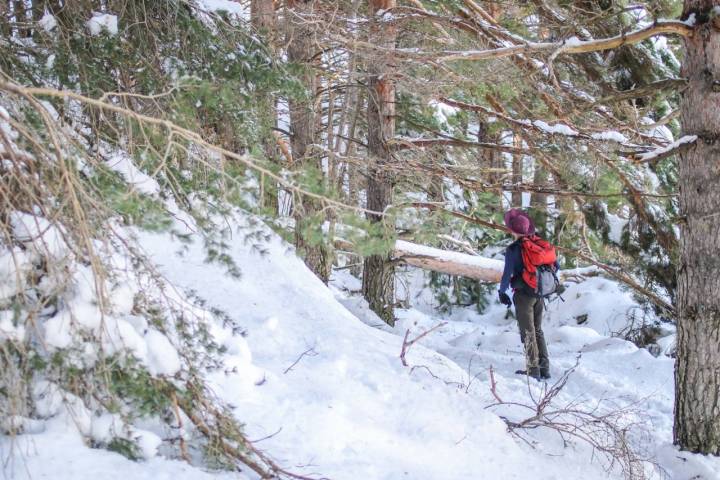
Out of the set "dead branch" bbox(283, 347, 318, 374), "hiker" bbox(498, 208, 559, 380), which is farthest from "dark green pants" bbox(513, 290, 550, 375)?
"dead branch" bbox(283, 347, 318, 374)

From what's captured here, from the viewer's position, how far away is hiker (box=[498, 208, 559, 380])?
674 centimetres

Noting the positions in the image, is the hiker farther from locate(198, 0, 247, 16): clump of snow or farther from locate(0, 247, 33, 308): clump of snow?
locate(0, 247, 33, 308): clump of snow

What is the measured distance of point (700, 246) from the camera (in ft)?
16.6

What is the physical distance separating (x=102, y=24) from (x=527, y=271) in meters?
4.45

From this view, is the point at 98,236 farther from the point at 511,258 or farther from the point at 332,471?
the point at 511,258

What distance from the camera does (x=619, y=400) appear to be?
6852mm

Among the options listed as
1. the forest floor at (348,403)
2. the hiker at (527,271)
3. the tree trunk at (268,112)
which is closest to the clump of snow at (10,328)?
the forest floor at (348,403)

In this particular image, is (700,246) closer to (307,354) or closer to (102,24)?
(307,354)

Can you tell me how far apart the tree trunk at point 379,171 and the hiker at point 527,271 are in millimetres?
1582

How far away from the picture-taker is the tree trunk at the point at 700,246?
4.96 m

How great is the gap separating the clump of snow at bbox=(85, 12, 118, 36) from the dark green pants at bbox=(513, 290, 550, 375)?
4490mm

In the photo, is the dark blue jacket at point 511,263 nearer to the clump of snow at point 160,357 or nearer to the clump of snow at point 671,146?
the clump of snow at point 671,146

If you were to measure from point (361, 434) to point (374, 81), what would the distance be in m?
5.23

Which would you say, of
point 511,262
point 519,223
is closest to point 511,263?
point 511,262
